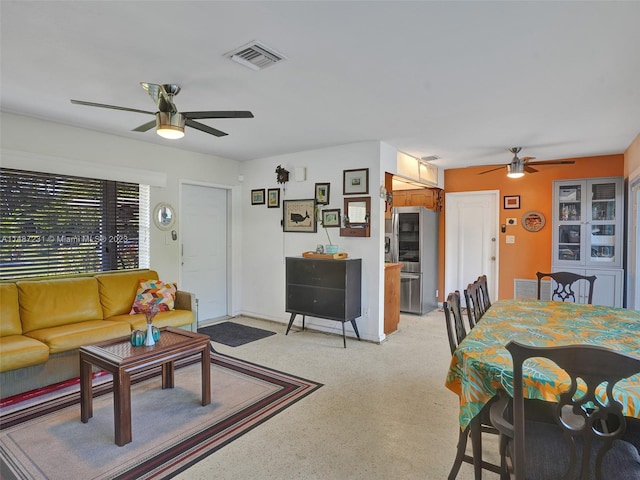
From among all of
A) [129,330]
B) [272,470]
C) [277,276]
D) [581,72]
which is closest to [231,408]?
[272,470]

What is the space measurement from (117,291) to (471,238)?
5235 millimetres

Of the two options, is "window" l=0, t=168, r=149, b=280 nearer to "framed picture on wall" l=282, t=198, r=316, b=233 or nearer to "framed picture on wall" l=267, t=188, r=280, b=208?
"framed picture on wall" l=267, t=188, r=280, b=208

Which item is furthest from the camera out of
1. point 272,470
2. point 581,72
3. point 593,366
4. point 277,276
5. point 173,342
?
point 277,276

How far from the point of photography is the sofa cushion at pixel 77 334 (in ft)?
9.85

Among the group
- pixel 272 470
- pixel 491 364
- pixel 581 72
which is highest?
pixel 581 72

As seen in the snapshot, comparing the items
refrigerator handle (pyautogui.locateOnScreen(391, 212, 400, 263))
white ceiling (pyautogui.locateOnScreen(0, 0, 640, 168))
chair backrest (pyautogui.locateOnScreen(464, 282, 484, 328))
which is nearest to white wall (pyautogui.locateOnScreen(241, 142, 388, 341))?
white ceiling (pyautogui.locateOnScreen(0, 0, 640, 168))

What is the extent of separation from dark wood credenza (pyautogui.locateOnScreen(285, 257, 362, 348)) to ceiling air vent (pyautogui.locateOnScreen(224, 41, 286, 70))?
2.44m

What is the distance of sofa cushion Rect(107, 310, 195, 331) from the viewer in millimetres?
3556

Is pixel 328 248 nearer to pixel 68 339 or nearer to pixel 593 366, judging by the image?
pixel 68 339

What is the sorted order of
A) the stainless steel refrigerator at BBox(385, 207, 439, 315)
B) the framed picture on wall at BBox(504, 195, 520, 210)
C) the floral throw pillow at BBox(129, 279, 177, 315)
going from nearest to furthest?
1. the floral throw pillow at BBox(129, 279, 177, 315)
2. the framed picture on wall at BBox(504, 195, 520, 210)
3. the stainless steel refrigerator at BBox(385, 207, 439, 315)

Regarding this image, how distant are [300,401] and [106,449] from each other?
A: 1.32 m

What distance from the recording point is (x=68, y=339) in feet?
9.99

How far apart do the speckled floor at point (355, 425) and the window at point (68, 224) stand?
5.58ft

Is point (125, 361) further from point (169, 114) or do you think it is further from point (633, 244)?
point (633, 244)
